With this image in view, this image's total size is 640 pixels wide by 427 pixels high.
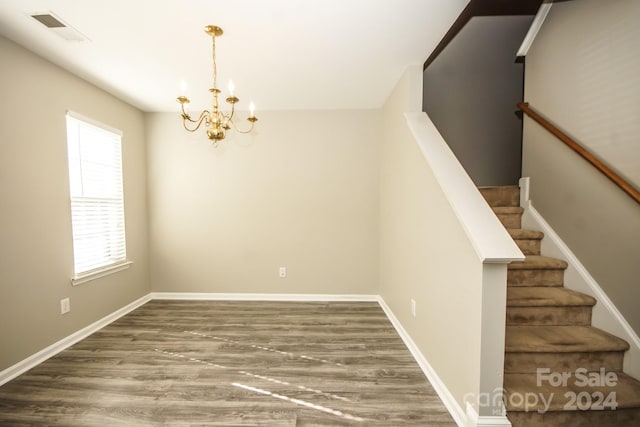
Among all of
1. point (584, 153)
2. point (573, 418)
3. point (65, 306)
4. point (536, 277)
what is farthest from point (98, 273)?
point (584, 153)

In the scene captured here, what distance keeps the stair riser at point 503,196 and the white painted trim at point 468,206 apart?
1.19 m

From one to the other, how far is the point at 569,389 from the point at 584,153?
1.64 meters

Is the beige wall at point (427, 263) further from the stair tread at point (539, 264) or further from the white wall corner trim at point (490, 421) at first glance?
the stair tread at point (539, 264)

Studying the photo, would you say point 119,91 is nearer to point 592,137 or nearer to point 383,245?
point 383,245

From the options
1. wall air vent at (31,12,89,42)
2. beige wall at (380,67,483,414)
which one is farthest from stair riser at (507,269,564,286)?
wall air vent at (31,12,89,42)

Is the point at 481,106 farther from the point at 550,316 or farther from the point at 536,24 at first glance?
the point at 550,316

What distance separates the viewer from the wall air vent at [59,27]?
181 cm

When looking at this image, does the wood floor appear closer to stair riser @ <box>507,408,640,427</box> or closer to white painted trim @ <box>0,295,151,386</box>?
white painted trim @ <box>0,295,151,386</box>

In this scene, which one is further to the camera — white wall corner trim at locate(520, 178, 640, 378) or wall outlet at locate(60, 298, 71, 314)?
wall outlet at locate(60, 298, 71, 314)

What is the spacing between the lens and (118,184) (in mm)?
3166

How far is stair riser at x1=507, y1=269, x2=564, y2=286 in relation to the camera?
219cm

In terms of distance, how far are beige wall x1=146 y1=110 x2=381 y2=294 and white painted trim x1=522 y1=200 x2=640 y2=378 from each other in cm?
178

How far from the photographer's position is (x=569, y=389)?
1.61 metres

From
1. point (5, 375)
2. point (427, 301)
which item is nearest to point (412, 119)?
point (427, 301)
